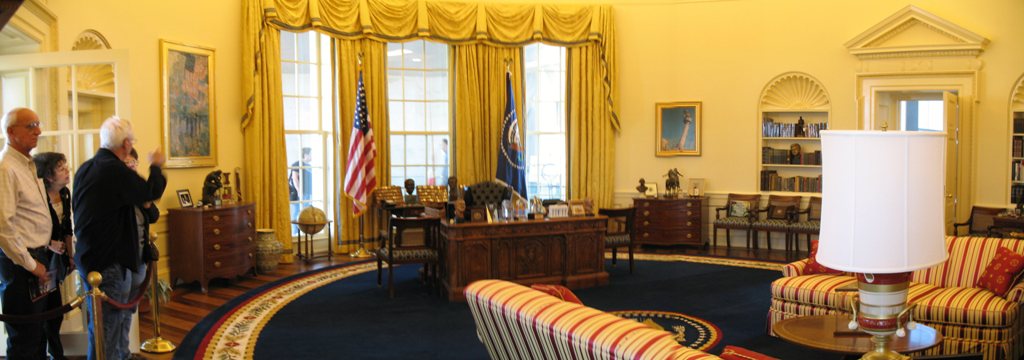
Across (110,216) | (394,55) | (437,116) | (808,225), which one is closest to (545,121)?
(437,116)

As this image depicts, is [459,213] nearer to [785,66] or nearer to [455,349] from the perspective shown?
[455,349]

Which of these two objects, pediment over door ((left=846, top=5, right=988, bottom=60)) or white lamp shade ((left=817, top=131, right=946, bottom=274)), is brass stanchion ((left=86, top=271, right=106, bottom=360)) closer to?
white lamp shade ((left=817, top=131, right=946, bottom=274))

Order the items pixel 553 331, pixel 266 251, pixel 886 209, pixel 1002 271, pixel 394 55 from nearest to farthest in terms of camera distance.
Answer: pixel 886 209
pixel 553 331
pixel 1002 271
pixel 266 251
pixel 394 55

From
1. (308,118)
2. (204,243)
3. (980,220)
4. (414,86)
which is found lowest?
(204,243)

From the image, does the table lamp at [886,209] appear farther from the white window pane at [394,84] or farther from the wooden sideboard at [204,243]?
the white window pane at [394,84]

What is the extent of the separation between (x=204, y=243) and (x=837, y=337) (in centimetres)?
557

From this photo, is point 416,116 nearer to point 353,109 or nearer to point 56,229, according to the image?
point 353,109

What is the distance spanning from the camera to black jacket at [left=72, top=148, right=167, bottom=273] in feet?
13.8

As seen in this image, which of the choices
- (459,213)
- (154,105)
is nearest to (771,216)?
(459,213)

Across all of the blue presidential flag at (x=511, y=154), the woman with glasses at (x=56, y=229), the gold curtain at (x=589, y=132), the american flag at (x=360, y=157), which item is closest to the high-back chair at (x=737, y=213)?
the gold curtain at (x=589, y=132)

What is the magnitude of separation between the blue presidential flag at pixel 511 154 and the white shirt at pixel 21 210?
6332 mm

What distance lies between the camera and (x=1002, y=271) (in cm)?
513

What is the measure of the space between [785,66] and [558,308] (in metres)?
7.85

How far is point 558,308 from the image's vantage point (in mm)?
3021
